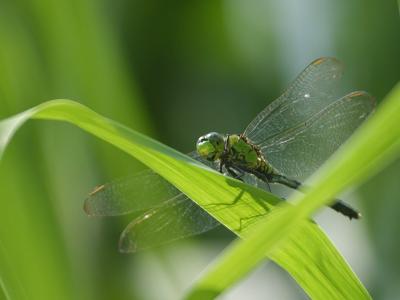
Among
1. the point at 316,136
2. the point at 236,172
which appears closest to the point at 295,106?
the point at 316,136

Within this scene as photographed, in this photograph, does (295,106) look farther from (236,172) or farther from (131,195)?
(131,195)

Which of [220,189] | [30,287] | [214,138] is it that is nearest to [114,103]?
[214,138]

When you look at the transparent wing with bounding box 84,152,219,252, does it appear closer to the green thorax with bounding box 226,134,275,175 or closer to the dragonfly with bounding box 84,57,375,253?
the dragonfly with bounding box 84,57,375,253

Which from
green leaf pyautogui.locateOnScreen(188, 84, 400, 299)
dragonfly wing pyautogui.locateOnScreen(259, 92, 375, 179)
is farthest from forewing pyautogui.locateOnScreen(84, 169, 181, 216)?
green leaf pyautogui.locateOnScreen(188, 84, 400, 299)

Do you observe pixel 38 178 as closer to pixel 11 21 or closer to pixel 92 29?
pixel 92 29

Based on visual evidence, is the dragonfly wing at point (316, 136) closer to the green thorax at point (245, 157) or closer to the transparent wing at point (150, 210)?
the green thorax at point (245, 157)

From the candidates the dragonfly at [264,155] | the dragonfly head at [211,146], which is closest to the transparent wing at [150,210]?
the dragonfly at [264,155]
